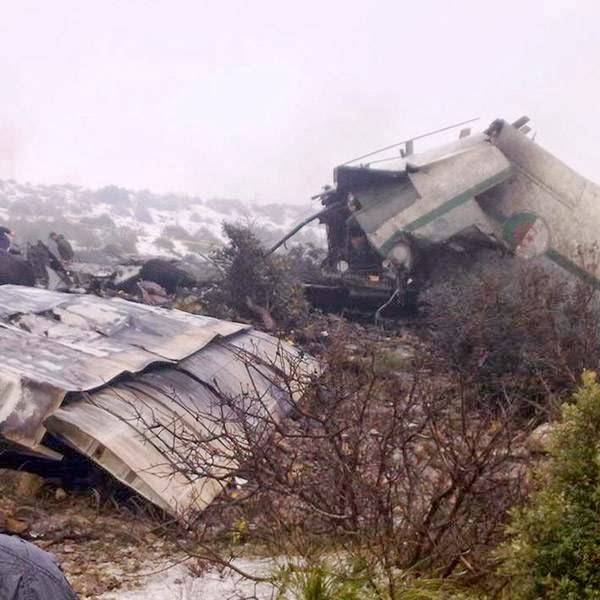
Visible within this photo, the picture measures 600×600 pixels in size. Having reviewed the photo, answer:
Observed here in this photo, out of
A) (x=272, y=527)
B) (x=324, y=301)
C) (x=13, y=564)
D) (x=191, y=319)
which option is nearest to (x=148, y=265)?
(x=324, y=301)

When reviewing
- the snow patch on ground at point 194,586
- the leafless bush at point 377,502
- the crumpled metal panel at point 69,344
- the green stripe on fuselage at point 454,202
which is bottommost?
the snow patch on ground at point 194,586

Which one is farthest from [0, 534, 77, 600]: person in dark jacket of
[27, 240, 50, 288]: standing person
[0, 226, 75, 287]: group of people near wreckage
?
[27, 240, 50, 288]: standing person

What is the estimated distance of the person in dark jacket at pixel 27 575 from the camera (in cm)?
208

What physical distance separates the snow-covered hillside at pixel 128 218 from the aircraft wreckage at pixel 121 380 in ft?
40.5

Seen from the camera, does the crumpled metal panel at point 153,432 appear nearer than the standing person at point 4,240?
Yes

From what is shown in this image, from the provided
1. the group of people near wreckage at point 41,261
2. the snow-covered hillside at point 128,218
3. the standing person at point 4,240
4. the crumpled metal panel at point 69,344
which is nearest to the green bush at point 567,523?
the crumpled metal panel at point 69,344

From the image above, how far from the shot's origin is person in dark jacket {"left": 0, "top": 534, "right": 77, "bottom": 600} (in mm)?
2076

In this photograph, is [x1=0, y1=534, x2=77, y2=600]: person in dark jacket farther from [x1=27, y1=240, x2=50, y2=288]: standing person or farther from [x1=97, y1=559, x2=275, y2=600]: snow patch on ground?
[x1=27, y1=240, x2=50, y2=288]: standing person

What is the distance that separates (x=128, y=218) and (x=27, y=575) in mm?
34076

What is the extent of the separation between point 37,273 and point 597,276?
818cm

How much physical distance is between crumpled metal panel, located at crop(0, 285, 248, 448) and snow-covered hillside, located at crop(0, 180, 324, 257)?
12022mm

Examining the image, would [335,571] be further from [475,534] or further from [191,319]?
[191,319]

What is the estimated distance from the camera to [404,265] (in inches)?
416

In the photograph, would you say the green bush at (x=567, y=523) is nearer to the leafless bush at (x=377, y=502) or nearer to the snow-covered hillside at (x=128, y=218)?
the leafless bush at (x=377, y=502)
